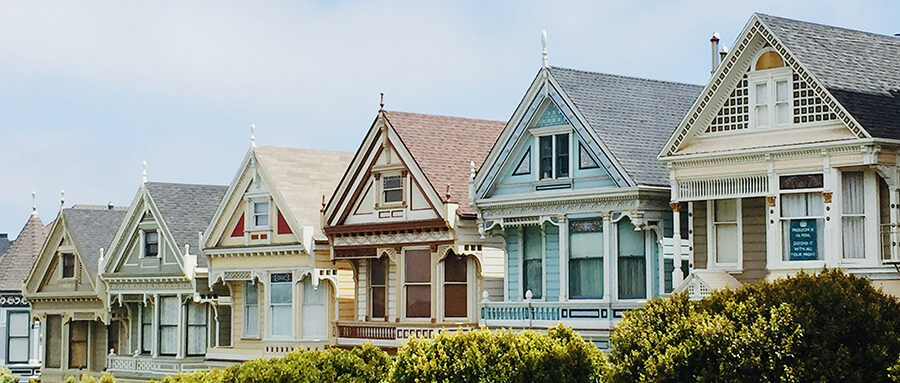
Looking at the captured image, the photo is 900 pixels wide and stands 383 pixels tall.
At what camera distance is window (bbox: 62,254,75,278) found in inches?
2458

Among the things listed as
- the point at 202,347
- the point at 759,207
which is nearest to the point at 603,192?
the point at 759,207

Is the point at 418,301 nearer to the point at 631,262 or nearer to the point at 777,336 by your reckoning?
the point at 631,262

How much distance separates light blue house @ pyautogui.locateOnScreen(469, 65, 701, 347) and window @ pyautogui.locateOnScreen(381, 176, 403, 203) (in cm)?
372

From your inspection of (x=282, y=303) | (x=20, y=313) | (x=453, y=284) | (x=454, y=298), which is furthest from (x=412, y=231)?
(x=20, y=313)

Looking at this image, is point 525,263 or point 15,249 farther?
point 15,249

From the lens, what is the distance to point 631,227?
39.8m

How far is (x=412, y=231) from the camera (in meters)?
45.8

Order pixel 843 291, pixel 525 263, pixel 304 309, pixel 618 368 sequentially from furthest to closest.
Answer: pixel 304 309 < pixel 525 263 < pixel 618 368 < pixel 843 291

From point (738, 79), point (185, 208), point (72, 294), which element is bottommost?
point (72, 294)

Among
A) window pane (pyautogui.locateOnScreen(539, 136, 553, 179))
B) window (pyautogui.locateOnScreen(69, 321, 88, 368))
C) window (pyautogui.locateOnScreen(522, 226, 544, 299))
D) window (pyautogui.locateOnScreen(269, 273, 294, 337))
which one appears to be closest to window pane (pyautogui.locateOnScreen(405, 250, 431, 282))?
window (pyautogui.locateOnScreen(522, 226, 544, 299))

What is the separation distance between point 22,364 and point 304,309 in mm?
21691

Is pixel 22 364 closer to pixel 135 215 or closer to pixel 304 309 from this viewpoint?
pixel 135 215

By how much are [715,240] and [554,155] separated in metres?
5.32

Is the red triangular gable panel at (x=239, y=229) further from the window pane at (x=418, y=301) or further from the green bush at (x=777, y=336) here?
the green bush at (x=777, y=336)
